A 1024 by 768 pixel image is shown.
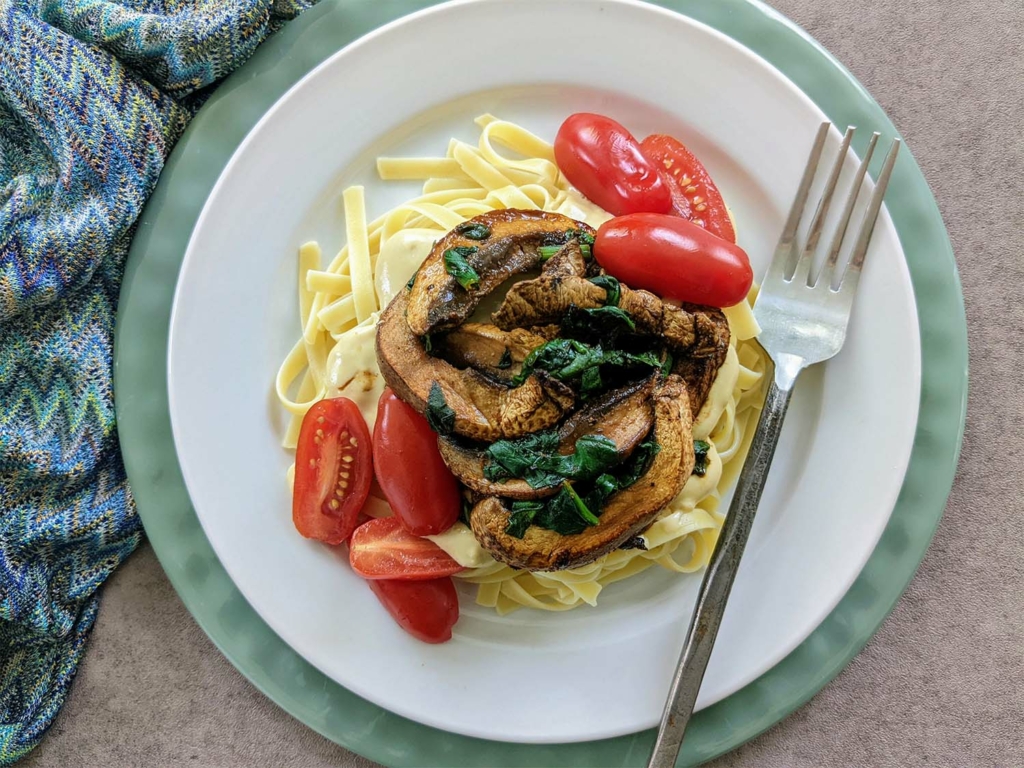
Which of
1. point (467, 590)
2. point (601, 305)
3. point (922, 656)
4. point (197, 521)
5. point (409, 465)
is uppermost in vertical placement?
point (601, 305)

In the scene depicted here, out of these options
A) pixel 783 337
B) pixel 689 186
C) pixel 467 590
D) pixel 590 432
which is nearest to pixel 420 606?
pixel 467 590

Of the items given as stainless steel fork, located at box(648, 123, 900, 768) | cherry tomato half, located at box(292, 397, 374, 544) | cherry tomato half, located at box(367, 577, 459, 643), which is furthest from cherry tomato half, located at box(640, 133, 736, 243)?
cherry tomato half, located at box(367, 577, 459, 643)

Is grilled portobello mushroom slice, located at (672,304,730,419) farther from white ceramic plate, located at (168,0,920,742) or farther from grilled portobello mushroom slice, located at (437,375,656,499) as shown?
white ceramic plate, located at (168,0,920,742)

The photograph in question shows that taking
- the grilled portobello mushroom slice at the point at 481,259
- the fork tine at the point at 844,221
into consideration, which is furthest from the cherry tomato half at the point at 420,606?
the fork tine at the point at 844,221

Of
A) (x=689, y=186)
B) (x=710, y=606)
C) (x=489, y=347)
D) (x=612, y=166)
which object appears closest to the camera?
(x=489, y=347)

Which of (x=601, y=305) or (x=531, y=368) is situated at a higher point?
(x=601, y=305)

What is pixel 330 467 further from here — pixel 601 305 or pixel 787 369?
pixel 787 369

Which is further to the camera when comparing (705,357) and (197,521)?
(197,521)

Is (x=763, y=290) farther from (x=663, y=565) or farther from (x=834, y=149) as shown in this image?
(x=663, y=565)
